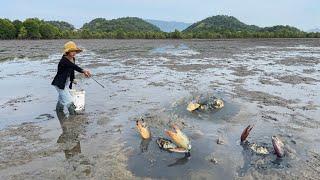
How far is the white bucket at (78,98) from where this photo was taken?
9.80 meters

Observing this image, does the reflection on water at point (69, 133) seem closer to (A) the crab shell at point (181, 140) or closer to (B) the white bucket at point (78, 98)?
(B) the white bucket at point (78, 98)

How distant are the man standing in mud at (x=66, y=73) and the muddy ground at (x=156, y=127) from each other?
375 mm

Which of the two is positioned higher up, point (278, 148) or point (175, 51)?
point (278, 148)

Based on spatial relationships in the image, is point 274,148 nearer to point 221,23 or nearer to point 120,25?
point 120,25

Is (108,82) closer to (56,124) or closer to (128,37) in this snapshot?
(56,124)

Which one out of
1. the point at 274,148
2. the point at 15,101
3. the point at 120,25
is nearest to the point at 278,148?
the point at 274,148

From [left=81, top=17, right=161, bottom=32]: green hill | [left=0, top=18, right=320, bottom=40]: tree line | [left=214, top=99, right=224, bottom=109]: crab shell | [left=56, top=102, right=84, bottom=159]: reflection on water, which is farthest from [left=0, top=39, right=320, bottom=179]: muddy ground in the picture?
[left=81, top=17, right=161, bottom=32]: green hill

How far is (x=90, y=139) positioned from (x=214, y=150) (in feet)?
7.85

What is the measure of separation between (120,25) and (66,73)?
61013 millimetres

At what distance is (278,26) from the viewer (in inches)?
2485

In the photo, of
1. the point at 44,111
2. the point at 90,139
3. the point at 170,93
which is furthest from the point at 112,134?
the point at 170,93

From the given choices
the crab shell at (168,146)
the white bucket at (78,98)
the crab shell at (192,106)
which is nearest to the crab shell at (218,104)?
the crab shell at (192,106)

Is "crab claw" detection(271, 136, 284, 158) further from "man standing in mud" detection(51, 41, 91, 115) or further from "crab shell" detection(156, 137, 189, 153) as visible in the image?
"man standing in mud" detection(51, 41, 91, 115)

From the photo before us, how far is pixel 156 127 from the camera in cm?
868
